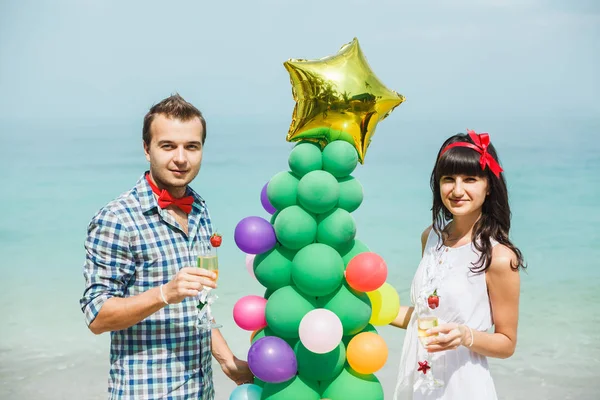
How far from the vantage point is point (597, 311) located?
8.53 m

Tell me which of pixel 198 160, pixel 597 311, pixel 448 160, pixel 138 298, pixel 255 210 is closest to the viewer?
pixel 138 298

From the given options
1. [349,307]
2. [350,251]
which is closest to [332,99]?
[350,251]

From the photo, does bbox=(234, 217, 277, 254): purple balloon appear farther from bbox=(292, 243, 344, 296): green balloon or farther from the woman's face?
the woman's face

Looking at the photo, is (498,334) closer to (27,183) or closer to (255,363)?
(255,363)

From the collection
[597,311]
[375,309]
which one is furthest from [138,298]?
[597,311]

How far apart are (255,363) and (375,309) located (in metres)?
0.62

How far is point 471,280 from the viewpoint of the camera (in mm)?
3043

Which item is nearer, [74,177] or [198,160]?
[198,160]

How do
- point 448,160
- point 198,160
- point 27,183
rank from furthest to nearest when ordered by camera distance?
point 27,183, point 448,160, point 198,160

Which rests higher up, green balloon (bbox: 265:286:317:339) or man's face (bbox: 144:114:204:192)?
man's face (bbox: 144:114:204:192)

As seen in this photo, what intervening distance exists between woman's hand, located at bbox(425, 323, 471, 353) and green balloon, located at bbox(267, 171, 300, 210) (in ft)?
2.77

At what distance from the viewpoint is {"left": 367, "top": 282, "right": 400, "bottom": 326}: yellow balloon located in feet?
10.5

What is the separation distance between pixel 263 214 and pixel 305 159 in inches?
385

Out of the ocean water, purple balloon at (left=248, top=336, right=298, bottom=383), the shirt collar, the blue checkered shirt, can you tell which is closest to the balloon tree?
purple balloon at (left=248, top=336, right=298, bottom=383)
